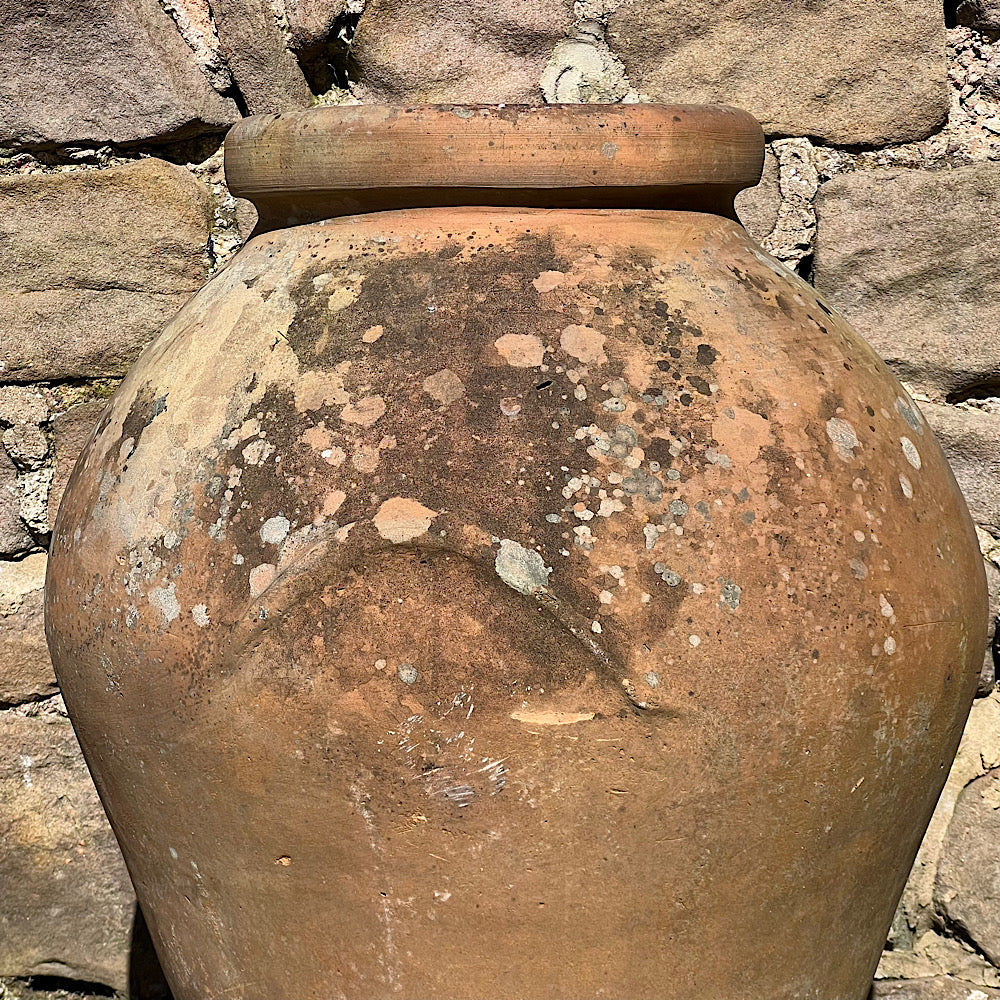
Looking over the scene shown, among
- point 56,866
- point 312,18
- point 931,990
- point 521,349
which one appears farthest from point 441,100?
point 931,990

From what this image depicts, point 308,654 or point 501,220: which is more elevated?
point 501,220

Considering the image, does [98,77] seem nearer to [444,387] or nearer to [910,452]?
[444,387]

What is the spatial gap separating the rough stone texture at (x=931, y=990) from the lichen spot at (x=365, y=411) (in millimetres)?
1149

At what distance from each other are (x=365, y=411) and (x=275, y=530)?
0.12 metres

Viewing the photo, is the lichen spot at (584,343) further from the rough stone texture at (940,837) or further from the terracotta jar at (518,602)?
the rough stone texture at (940,837)

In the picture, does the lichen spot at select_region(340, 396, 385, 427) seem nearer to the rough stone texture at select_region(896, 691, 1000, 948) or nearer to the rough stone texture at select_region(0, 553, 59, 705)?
the rough stone texture at select_region(0, 553, 59, 705)

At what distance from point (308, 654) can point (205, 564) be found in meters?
0.12

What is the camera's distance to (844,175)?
61.9 inches

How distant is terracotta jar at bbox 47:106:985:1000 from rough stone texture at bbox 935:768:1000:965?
599 mm

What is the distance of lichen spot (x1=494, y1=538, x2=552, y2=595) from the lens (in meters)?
0.84

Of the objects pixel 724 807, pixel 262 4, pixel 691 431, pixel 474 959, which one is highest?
pixel 262 4

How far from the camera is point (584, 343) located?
927 millimetres

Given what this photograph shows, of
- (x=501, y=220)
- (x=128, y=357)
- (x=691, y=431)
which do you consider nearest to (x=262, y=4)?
(x=128, y=357)

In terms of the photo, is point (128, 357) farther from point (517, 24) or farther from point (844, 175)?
point (844, 175)
